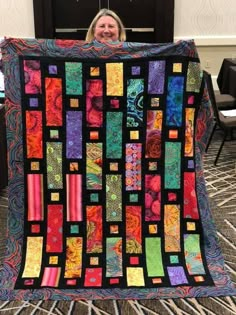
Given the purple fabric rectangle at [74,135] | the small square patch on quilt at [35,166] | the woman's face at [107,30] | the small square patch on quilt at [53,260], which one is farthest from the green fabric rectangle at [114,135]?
the woman's face at [107,30]

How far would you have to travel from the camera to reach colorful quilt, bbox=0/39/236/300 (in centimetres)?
212

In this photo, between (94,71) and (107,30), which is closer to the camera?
(94,71)

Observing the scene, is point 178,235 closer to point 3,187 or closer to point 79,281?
point 79,281

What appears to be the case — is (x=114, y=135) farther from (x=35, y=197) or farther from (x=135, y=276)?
(x=135, y=276)

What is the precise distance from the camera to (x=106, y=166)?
219cm

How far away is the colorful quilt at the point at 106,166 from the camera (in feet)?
6.96

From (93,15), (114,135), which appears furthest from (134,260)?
(93,15)

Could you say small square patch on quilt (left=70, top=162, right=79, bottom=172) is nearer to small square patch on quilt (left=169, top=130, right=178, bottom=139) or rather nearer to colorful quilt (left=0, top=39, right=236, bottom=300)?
colorful quilt (left=0, top=39, right=236, bottom=300)

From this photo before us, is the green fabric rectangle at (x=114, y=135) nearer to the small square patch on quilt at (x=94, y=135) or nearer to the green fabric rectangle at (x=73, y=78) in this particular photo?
the small square patch on quilt at (x=94, y=135)

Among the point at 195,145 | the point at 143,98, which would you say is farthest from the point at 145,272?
the point at 143,98

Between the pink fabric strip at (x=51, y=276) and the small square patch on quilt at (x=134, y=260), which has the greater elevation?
the small square patch on quilt at (x=134, y=260)

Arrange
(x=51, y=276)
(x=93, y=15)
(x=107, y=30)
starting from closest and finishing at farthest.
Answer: (x=51, y=276), (x=107, y=30), (x=93, y=15)

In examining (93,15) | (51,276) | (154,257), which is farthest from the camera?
(93,15)

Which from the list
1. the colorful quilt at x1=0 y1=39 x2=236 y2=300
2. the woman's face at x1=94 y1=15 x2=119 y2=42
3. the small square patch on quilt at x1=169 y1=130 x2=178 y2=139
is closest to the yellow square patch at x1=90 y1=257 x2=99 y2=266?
the colorful quilt at x1=0 y1=39 x2=236 y2=300
